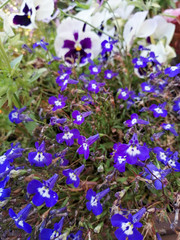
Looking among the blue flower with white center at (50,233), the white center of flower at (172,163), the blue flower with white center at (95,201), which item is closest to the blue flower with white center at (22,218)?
the blue flower with white center at (50,233)

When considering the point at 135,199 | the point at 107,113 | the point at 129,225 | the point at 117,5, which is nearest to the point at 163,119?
the point at 107,113

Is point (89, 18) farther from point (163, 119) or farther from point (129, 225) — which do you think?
point (129, 225)

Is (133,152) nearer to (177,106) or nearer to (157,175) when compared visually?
(157,175)

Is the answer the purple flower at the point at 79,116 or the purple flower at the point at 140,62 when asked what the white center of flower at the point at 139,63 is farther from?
the purple flower at the point at 79,116

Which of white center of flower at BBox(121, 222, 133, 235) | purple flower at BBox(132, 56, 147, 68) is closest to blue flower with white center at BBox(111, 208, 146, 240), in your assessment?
white center of flower at BBox(121, 222, 133, 235)

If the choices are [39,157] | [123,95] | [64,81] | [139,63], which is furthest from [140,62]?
[39,157]

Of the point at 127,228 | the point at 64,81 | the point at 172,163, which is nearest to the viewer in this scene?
the point at 127,228
